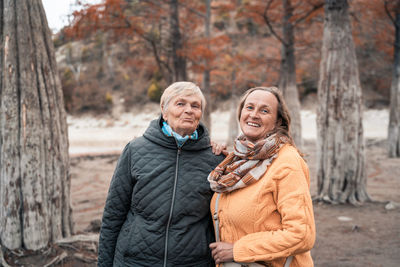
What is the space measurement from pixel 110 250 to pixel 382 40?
46.7 ft

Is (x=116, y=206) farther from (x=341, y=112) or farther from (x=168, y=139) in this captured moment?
(x=341, y=112)

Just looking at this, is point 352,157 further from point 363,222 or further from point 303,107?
point 303,107

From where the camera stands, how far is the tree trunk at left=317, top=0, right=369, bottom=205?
19.7 ft

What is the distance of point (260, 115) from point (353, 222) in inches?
167

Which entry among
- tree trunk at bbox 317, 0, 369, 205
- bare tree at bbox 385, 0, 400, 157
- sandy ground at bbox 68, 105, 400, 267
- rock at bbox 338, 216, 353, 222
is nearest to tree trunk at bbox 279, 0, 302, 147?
sandy ground at bbox 68, 105, 400, 267

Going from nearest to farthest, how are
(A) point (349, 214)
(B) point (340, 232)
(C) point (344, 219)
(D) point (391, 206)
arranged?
(B) point (340, 232) < (C) point (344, 219) < (A) point (349, 214) < (D) point (391, 206)

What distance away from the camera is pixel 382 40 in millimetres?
13070

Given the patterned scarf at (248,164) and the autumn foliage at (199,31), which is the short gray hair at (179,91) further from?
the autumn foliage at (199,31)

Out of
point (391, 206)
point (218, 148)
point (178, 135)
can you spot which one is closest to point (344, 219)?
point (391, 206)

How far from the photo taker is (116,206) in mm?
2078

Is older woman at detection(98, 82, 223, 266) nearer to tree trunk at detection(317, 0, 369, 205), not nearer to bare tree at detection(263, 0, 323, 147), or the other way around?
tree trunk at detection(317, 0, 369, 205)

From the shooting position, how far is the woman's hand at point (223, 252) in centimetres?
177

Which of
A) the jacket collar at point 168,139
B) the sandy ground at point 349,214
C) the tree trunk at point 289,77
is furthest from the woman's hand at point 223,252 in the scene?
the tree trunk at point 289,77

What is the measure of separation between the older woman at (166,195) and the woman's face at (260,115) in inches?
13.3
